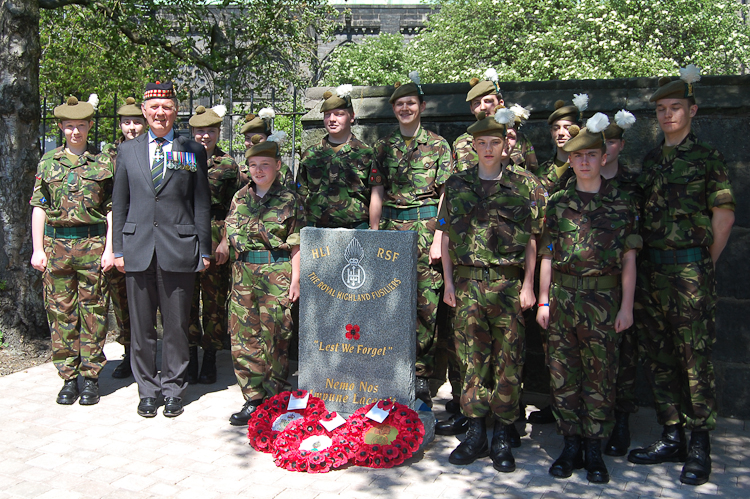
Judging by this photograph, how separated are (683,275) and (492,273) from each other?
48.1 inches

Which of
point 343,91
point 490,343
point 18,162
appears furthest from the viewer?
point 18,162

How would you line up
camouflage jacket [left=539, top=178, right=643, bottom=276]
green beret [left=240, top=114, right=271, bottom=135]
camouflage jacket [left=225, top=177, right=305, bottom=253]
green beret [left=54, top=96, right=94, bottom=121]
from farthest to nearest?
green beret [left=240, top=114, right=271, bottom=135], green beret [left=54, top=96, right=94, bottom=121], camouflage jacket [left=225, top=177, right=305, bottom=253], camouflage jacket [left=539, top=178, right=643, bottom=276]

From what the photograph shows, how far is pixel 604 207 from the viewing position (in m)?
4.51

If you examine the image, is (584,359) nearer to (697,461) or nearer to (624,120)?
(697,461)

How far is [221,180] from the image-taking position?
21.3 feet

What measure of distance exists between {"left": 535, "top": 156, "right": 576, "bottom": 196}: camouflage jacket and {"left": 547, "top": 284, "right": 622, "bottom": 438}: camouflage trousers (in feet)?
3.28

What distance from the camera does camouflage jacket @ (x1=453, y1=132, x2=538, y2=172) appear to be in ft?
18.2

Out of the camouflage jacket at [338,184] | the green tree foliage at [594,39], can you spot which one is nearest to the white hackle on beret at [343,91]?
the camouflage jacket at [338,184]

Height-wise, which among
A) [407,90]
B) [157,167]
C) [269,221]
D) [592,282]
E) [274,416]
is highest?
[407,90]

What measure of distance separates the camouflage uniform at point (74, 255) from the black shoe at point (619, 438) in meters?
4.13

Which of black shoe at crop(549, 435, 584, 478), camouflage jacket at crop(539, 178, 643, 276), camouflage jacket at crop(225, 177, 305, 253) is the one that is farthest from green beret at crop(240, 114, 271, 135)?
black shoe at crop(549, 435, 584, 478)

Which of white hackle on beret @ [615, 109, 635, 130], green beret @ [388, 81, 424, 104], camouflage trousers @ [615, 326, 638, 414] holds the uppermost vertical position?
green beret @ [388, 81, 424, 104]

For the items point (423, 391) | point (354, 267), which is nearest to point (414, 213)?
point (354, 267)

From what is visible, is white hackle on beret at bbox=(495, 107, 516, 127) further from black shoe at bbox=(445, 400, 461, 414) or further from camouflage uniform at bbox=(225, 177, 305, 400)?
black shoe at bbox=(445, 400, 461, 414)
